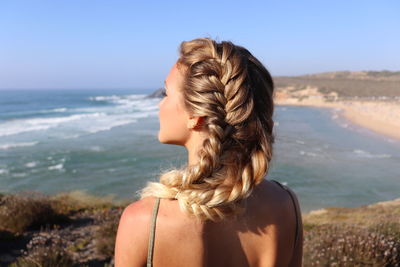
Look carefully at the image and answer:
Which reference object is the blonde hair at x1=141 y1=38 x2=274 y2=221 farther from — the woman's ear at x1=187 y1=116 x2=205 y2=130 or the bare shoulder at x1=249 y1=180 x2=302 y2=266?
the bare shoulder at x1=249 y1=180 x2=302 y2=266

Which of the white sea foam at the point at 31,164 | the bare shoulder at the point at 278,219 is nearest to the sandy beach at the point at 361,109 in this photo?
the bare shoulder at the point at 278,219

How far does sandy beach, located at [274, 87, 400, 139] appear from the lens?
33.3 m

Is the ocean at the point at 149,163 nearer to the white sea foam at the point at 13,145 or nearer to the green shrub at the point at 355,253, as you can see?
the white sea foam at the point at 13,145

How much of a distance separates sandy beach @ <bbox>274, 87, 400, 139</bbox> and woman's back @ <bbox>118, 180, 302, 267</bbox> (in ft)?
9.04

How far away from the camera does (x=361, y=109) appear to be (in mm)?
49094

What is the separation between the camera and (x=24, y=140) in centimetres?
2636

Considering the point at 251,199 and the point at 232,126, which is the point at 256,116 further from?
the point at 251,199

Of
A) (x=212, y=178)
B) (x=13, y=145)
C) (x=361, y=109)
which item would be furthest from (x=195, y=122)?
(x=361, y=109)

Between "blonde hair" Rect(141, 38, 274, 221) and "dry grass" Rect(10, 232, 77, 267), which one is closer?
"blonde hair" Rect(141, 38, 274, 221)

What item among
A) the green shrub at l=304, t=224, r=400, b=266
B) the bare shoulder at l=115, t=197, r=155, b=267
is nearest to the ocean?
the green shrub at l=304, t=224, r=400, b=266

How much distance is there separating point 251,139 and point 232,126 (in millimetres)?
104

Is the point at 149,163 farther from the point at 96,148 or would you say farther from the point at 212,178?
the point at 212,178

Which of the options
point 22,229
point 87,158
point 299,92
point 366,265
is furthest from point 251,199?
point 299,92

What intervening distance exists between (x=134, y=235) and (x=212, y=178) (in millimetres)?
372
